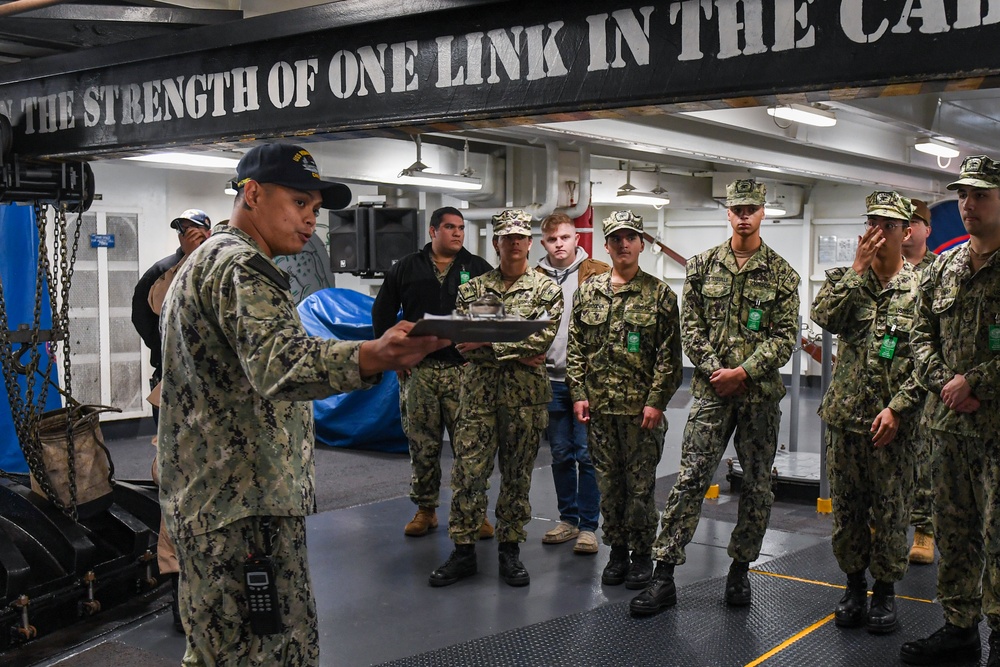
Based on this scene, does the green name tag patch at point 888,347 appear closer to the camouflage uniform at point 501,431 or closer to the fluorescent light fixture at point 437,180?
the camouflage uniform at point 501,431

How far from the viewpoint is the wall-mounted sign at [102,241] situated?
354 inches

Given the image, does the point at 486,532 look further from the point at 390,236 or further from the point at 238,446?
the point at 390,236

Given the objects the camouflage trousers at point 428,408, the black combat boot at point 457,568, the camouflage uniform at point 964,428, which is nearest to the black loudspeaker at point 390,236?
the camouflage trousers at point 428,408

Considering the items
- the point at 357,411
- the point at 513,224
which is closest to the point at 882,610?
the point at 513,224

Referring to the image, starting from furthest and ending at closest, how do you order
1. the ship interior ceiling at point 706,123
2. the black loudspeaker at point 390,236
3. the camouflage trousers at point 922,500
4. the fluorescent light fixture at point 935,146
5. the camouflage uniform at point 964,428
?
the black loudspeaker at point 390,236, the fluorescent light fixture at point 935,146, the camouflage trousers at point 922,500, the camouflage uniform at point 964,428, the ship interior ceiling at point 706,123

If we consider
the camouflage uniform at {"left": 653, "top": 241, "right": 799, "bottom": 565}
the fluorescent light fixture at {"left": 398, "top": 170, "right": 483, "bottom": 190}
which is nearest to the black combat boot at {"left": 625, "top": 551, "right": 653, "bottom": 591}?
the camouflage uniform at {"left": 653, "top": 241, "right": 799, "bottom": 565}

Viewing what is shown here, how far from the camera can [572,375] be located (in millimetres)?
4621

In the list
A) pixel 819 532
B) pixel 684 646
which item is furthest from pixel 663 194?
pixel 684 646

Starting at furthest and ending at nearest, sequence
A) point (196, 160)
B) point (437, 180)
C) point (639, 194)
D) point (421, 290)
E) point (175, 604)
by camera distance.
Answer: point (639, 194), point (437, 180), point (196, 160), point (421, 290), point (175, 604)

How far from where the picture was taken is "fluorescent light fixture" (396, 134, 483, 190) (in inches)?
308

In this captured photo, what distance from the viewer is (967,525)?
11.3 ft

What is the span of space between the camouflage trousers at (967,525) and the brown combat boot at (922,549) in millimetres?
1442

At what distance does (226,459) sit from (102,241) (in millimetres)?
7659

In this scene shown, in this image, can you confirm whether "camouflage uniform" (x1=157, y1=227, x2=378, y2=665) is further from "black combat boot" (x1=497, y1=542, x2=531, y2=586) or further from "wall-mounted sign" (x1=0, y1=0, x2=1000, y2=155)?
"black combat boot" (x1=497, y1=542, x2=531, y2=586)
